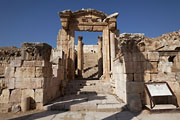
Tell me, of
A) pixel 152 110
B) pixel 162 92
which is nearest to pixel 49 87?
pixel 152 110

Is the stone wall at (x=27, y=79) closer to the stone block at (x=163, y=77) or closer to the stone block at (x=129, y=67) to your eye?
the stone block at (x=129, y=67)

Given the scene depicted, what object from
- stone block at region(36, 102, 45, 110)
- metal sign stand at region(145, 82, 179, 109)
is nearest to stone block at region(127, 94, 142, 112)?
metal sign stand at region(145, 82, 179, 109)

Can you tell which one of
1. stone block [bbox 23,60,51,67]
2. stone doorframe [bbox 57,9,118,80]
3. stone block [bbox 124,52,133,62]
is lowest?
stone block [bbox 23,60,51,67]

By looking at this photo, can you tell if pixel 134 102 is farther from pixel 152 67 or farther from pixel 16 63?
pixel 16 63

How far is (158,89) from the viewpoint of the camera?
4000mm

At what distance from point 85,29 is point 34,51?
5816mm

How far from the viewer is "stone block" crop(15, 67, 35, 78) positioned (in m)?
4.53

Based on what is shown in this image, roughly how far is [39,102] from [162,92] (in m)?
4.49

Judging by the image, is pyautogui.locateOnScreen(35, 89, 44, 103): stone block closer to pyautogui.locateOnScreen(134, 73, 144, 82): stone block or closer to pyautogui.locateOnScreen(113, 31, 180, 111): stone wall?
pyautogui.locateOnScreen(113, 31, 180, 111): stone wall

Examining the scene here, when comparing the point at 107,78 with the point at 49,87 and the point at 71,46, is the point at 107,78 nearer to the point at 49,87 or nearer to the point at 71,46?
the point at 71,46

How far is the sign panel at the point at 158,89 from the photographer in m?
3.78

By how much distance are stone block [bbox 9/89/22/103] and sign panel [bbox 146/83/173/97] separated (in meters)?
4.86

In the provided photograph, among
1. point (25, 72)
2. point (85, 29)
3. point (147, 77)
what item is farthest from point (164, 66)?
point (85, 29)

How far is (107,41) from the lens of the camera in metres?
9.58
